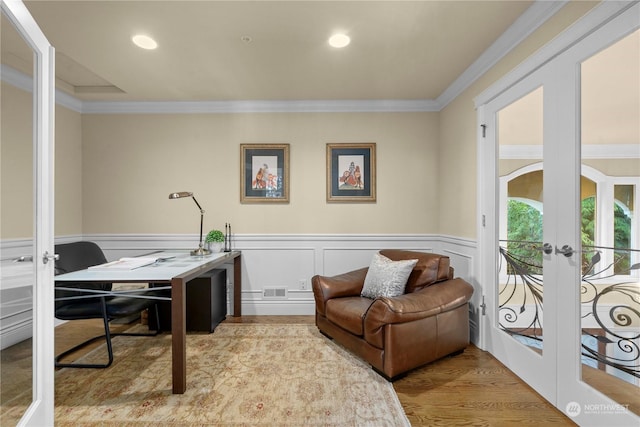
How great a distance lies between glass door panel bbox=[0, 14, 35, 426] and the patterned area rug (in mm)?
544

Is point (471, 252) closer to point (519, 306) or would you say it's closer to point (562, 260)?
point (519, 306)

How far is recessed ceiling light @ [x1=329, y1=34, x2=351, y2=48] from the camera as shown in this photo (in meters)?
2.27

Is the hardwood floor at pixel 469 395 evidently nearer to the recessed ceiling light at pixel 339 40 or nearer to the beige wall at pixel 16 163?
the beige wall at pixel 16 163

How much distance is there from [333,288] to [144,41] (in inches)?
98.4

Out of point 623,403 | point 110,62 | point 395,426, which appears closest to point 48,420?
point 395,426

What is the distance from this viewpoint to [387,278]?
2.64 metres

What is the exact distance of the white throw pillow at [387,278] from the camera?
102 inches

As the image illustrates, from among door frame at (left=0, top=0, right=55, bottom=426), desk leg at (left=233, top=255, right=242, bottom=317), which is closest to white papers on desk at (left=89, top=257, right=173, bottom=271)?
door frame at (left=0, top=0, right=55, bottom=426)

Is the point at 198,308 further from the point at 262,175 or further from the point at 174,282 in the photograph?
the point at 262,175

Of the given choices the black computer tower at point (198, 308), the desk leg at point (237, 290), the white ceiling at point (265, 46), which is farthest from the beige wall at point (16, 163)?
the desk leg at point (237, 290)

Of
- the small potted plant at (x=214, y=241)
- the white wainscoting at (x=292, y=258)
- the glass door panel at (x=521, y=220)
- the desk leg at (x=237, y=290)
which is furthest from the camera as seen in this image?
the white wainscoting at (x=292, y=258)

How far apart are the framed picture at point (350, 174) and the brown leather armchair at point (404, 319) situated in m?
1.03

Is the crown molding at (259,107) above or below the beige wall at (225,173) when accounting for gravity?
above

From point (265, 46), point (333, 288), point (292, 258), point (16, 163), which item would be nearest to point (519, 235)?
point (333, 288)
